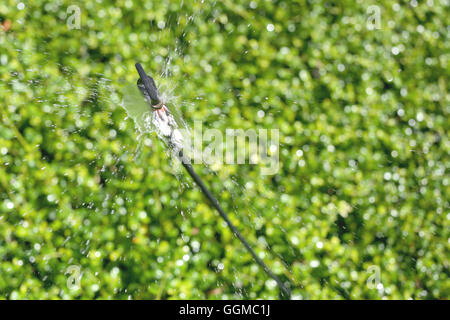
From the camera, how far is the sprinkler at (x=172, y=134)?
4.43 ft

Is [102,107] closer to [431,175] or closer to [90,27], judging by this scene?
[90,27]

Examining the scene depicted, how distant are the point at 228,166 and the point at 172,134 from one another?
0.65m

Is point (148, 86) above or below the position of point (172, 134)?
above

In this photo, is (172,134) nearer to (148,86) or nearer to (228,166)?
(148,86)

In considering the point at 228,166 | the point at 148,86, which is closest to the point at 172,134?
the point at 148,86

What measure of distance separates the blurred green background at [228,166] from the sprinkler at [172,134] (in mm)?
93

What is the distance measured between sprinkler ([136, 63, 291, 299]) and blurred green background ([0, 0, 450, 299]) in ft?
→ 0.30

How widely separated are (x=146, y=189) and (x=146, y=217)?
168 millimetres

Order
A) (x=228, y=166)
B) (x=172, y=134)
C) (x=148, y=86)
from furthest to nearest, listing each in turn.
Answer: (x=228, y=166)
(x=172, y=134)
(x=148, y=86)

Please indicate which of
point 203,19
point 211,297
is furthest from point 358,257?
point 203,19

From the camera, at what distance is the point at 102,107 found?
2266 millimetres

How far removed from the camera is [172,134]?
1768mm

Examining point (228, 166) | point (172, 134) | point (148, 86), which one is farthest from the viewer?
point (228, 166)

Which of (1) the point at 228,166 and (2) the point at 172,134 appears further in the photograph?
(1) the point at 228,166
